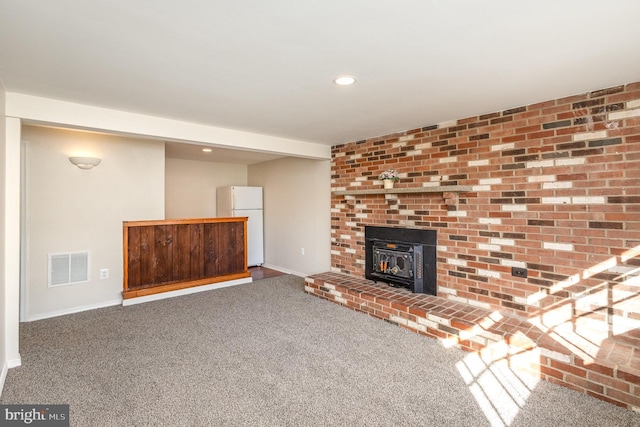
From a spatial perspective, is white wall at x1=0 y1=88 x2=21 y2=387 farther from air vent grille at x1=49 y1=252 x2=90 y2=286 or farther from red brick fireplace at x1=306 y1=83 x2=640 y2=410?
red brick fireplace at x1=306 y1=83 x2=640 y2=410

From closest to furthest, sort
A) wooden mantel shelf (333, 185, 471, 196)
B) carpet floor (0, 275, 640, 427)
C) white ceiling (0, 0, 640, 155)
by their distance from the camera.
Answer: white ceiling (0, 0, 640, 155)
carpet floor (0, 275, 640, 427)
wooden mantel shelf (333, 185, 471, 196)

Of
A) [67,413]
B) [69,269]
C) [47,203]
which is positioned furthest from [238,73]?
[69,269]

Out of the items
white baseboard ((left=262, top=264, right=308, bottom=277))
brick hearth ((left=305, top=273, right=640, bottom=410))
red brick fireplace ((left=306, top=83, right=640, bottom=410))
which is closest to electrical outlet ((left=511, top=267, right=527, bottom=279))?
red brick fireplace ((left=306, top=83, right=640, bottom=410))

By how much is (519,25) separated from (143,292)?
4518 millimetres

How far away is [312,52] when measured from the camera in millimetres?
1891

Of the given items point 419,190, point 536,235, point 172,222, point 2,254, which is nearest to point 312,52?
point 419,190

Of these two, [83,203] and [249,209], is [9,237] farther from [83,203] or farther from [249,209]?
[249,209]

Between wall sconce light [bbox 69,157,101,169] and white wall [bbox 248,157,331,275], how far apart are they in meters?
2.90

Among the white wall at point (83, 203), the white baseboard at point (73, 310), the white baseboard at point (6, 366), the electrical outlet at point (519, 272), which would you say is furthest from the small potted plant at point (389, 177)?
the white baseboard at point (6, 366)

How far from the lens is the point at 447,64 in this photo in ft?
6.76

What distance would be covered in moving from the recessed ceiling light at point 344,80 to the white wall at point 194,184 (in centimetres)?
474

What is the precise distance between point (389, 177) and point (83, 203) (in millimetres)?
3664

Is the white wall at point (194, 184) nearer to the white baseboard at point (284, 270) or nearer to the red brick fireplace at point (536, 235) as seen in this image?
the white baseboard at point (284, 270)

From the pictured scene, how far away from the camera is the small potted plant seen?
3.90 meters
